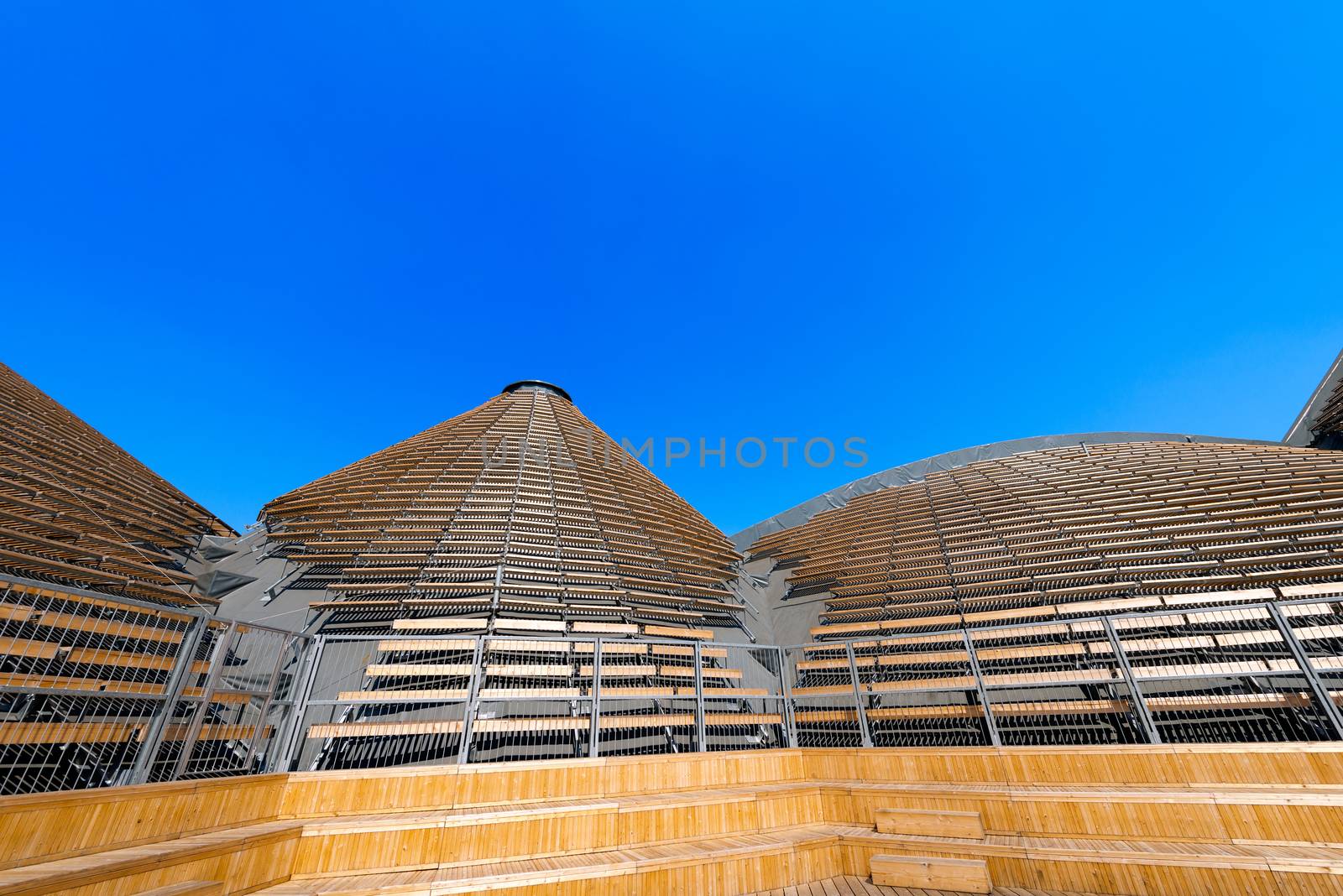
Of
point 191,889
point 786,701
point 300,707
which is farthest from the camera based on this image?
point 786,701

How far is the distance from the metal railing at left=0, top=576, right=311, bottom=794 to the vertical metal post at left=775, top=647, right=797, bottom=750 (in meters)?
4.81

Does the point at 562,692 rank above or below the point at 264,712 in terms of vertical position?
above

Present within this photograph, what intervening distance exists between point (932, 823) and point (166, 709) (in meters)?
5.74

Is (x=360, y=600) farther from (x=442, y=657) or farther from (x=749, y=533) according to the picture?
(x=749, y=533)

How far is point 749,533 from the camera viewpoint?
740 inches

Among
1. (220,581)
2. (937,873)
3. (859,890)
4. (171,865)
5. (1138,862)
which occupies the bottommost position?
(859,890)

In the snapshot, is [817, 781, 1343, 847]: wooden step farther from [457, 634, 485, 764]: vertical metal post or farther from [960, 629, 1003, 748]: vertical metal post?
[457, 634, 485, 764]: vertical metal post

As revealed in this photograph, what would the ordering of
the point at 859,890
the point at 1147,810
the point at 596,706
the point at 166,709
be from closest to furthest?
the point at 166,709
the point at 859,890
the point at 1147,810
the point at 596,706

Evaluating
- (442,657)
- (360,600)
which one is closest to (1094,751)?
(442,657)

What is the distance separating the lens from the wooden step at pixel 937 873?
367 cm

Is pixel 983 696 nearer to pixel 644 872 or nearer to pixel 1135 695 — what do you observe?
pixel 1135 695

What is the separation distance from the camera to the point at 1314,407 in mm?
19359

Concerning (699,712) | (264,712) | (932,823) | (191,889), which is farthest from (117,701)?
(932,823)

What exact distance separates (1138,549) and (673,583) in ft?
26.5
